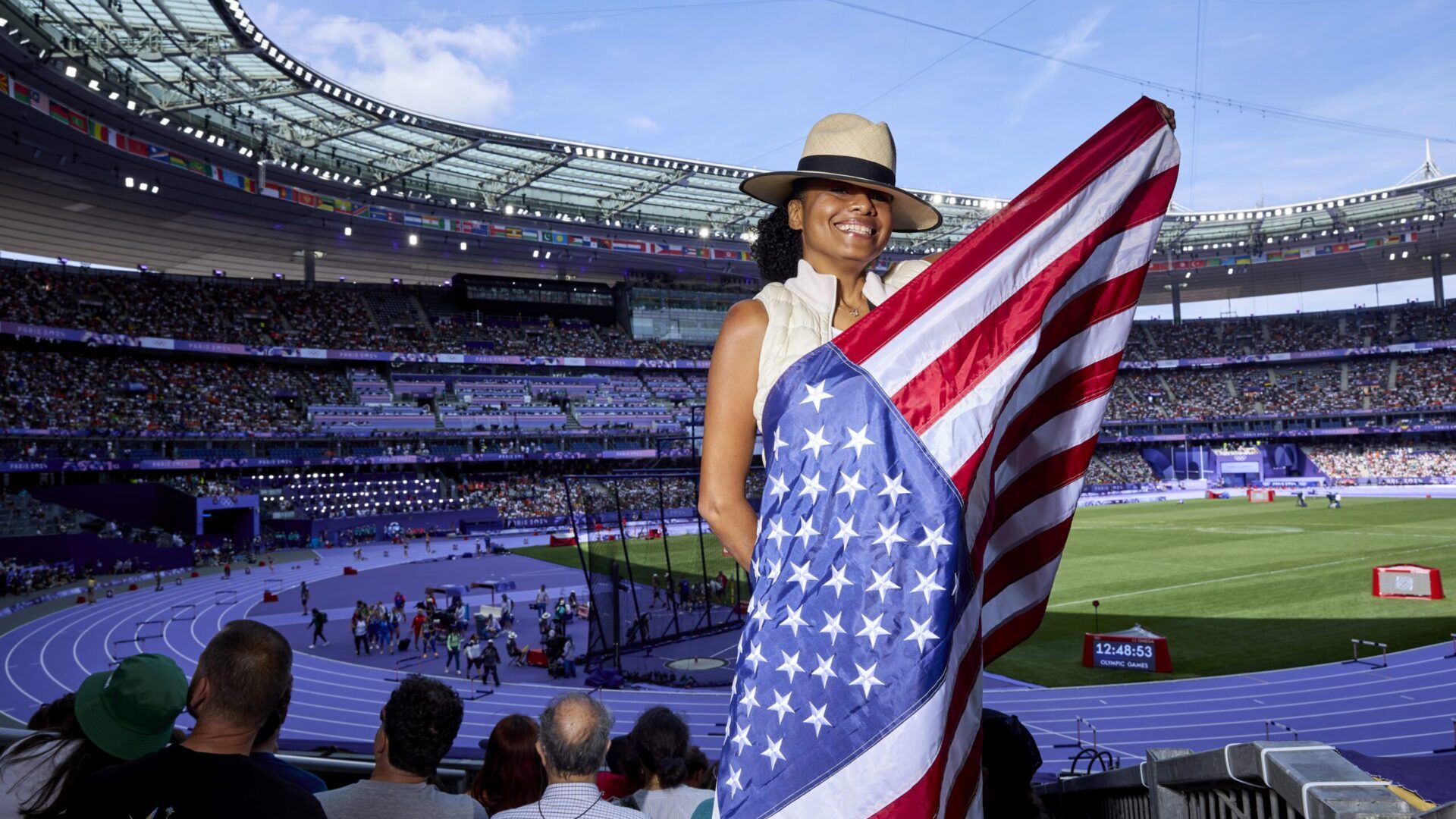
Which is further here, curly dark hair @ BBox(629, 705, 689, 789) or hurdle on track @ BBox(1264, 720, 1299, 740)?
hurdle on track @ BBox(1264, 720, 1299, 740)

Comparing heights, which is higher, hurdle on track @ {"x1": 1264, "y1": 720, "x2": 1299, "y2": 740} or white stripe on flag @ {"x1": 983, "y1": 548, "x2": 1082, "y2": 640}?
white stripe on flag @ {"x1": 983, "y1": 548, "x2": 1082, "y2": 640}

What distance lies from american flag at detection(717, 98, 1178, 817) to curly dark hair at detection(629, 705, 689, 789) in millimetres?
2626

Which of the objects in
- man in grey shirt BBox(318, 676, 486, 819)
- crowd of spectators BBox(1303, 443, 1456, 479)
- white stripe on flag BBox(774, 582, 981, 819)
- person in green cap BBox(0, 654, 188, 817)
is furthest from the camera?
crowd of spectators BBox(1303, 443, 1456, 479)

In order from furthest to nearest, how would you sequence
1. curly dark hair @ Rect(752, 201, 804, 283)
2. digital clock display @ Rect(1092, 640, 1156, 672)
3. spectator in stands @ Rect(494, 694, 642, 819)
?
digital clock display @ Rect(1092, 640, 1156, 672), spectator in stands @ Rect(494, 694, 642, 819), curly dark hair @ Rect(752, 201, 804, 283)

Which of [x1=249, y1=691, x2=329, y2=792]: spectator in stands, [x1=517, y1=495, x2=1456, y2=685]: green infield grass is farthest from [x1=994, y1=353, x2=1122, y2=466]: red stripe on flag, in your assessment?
[x1=517, y1=495, x2=1456, y2=685]: green infield grass

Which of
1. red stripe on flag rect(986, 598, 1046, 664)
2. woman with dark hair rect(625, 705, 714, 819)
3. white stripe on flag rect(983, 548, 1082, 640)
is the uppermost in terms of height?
white stripe on flag rect(983, 548, 1082, 640)

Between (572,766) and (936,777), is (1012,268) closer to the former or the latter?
(936,777)

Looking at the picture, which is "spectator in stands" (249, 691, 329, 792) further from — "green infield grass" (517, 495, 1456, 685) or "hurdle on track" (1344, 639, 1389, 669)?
"hurdle on track" (1344, 639, 1389, 669)

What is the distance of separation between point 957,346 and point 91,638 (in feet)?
91.8

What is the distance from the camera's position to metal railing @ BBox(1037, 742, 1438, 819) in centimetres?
148

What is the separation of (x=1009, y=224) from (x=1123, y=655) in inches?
746

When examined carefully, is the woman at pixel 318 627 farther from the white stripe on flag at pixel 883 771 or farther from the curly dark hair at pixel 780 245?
the white stripe on flag at pixel 883 771

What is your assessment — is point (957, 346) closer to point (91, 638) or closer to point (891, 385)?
point (891, 385)

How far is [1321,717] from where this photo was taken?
48.6ft
